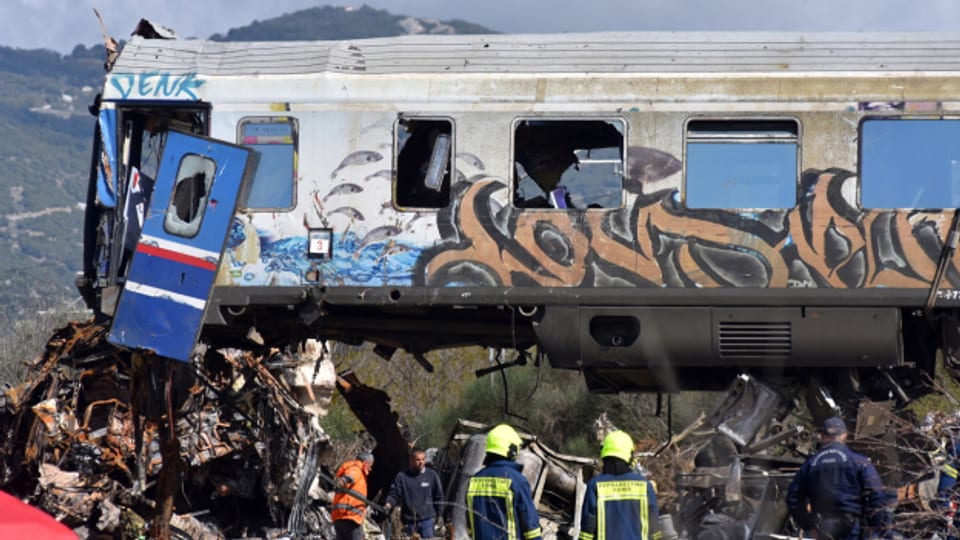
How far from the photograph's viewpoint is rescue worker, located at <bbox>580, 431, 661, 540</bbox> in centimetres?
989

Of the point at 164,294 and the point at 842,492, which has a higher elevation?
the point at 164,294

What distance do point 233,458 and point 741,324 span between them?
6.34 m

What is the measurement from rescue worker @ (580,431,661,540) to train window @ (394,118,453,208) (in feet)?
13.4

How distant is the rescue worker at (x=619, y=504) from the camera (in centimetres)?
989

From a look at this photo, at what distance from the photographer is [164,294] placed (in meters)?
11.5

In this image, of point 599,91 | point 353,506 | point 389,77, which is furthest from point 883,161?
point 353,506

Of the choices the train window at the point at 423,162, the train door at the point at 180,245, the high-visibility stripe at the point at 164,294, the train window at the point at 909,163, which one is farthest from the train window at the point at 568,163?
the high-visibility stripe at the point at 164,294

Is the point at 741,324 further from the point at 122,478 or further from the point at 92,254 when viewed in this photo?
the point at 122,478

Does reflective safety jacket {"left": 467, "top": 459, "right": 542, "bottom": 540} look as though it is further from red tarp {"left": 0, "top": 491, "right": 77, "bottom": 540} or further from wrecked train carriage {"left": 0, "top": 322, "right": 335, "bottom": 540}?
wrecked train carriage {"left": 0, "top": 322, "right": 335, "bottom": 540}

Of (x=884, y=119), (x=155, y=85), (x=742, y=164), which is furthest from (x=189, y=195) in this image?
(x=884, y=119)

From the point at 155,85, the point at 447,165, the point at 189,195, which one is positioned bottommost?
the point at 189,195

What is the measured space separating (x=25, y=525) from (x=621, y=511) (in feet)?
14.5

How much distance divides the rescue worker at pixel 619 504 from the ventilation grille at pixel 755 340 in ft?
11.5

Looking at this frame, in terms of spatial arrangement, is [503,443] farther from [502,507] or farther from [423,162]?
[423,162]
